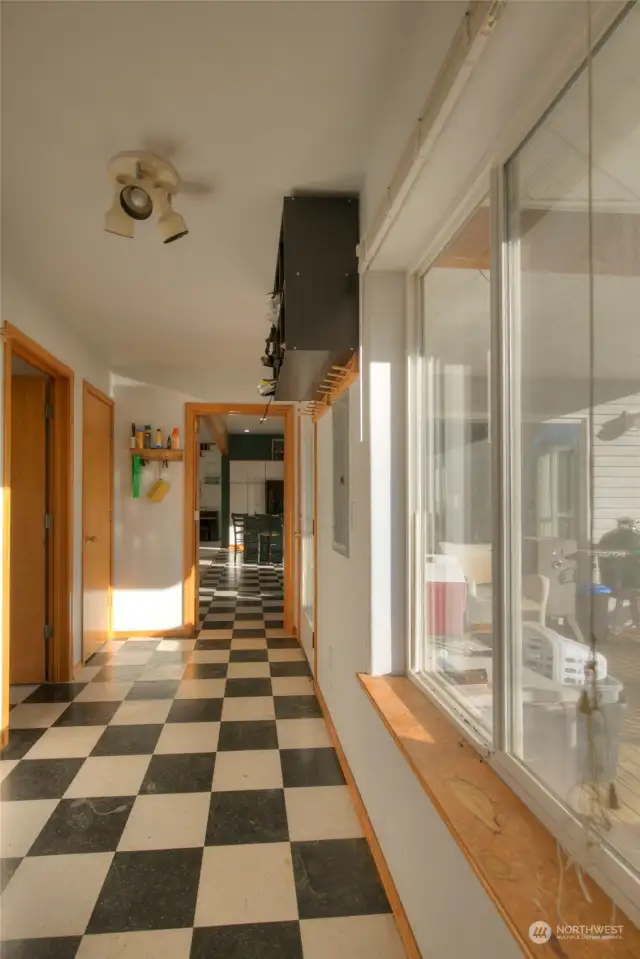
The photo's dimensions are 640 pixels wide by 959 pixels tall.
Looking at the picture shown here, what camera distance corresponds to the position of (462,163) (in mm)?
1442

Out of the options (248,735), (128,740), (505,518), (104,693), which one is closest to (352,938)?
(505,518)

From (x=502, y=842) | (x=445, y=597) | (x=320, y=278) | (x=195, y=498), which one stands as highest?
(x=320, y=278)

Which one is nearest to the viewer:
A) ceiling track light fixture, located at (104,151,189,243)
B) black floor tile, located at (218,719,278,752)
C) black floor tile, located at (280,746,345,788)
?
ceiling track light fixture, located at (104,151,189,243)

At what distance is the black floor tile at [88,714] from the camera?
323cm

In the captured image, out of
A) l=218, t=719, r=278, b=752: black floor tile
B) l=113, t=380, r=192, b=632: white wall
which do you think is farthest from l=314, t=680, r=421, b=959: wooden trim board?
l=113, t=380, r=192, b=632: white wall

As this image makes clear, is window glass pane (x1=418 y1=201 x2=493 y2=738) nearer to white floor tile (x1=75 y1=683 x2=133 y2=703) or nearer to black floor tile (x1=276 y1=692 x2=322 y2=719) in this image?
black floor tile (x1=276 y1=692 x2=322 y2=719)

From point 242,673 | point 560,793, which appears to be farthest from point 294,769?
point 560,793

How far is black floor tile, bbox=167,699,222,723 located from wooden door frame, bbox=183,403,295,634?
1719mm

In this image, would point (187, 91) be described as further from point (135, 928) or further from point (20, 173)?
point (135, 928)

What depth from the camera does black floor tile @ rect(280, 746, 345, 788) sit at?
8.42 feet

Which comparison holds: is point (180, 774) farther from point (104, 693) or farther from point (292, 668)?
point (292, 668)

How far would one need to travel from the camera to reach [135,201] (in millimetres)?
2154

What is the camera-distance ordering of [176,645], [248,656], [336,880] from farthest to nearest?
[176,645] → [248,656] → [336,880]

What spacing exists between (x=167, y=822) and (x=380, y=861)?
0.86 meters
